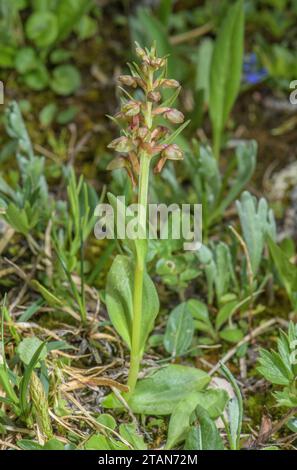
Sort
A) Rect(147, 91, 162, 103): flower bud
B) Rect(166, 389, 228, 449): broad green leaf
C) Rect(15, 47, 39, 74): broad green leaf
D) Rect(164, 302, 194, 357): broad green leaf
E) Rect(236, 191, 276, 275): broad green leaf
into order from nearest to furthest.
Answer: Rect(147, 91, 162, 103): flower bud
Rect(166, 389, 228, 449): broad green leaf
Rect(164, 302, 194, 357): broad green leaf
Rect(236, 191, 276, 275): broad green leaf
Rect(15, 47, 39, 74): broad green leaf

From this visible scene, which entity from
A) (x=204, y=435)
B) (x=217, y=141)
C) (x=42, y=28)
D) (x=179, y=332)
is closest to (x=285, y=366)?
(x=204, y=435)

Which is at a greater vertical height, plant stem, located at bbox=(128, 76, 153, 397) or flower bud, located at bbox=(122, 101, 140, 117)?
flower bud, located at bbox=(122, 101, 140, 117)

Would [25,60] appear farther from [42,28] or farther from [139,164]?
[139,164]

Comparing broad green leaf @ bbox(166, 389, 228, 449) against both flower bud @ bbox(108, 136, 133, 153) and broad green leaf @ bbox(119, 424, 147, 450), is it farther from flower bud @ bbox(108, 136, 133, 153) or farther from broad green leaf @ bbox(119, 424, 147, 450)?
flower bud @ bbox(108, 136, 133, 153)

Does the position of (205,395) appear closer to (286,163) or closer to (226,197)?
(226,197)

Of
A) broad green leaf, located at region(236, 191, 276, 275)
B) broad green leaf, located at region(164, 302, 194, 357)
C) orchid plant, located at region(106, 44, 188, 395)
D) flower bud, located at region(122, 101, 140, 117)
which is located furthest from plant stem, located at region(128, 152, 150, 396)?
broad green leaf, located at region(236, 191, 276, 275)

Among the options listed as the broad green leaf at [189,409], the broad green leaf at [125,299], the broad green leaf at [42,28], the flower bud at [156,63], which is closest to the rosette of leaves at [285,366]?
the broad green leaf at [189,409]

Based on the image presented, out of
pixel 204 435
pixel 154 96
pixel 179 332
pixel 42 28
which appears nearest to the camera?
pixel 154 96
